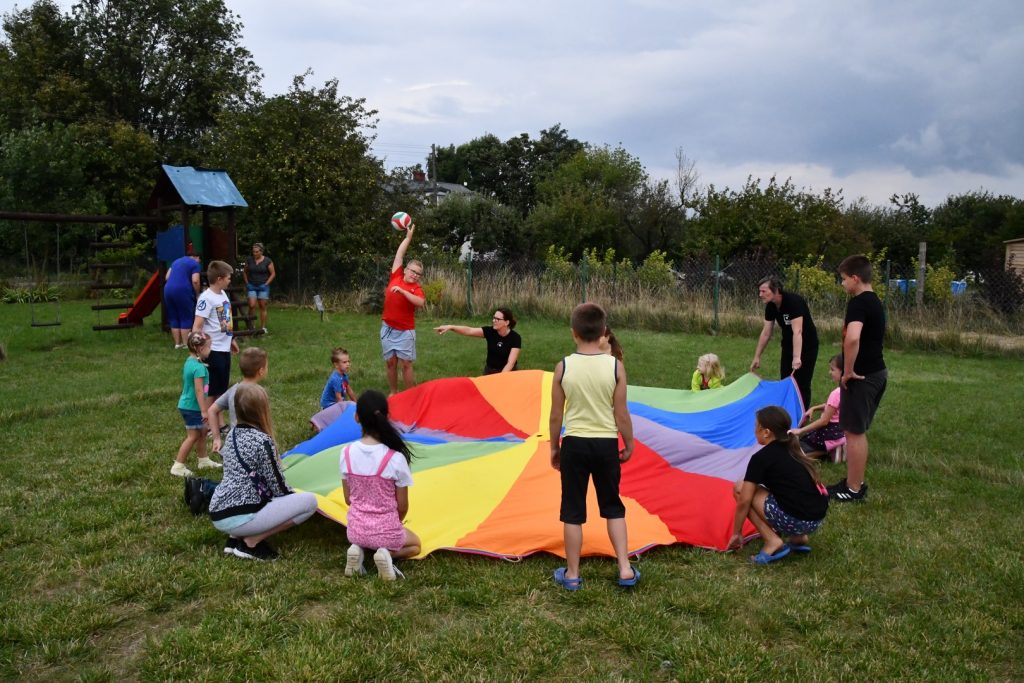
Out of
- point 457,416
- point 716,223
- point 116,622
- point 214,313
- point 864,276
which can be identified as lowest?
point 116,622

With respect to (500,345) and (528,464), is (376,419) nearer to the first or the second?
(528,464)

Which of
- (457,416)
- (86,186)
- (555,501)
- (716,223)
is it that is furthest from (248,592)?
(86,186)

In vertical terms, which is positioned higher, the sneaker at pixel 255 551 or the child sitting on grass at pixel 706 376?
the child sitting on grass at pixel 706 376

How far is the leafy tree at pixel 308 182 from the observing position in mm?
19391

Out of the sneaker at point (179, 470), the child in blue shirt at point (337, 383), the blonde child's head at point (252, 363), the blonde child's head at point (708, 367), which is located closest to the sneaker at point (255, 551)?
the blonde child's head at point (252, 363)

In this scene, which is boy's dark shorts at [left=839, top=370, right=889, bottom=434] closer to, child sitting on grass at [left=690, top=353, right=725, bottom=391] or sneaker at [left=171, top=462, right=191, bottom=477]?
child sitting on grass at [left=690, top=353, right=725, bottom=391]

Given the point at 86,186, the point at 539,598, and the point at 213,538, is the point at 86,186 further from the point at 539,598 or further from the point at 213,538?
the point at 539,598

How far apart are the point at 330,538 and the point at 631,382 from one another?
5921 mm

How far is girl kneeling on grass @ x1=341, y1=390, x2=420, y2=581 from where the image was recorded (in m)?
3.96

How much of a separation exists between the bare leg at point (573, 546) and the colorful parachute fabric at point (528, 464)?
1.02 ft

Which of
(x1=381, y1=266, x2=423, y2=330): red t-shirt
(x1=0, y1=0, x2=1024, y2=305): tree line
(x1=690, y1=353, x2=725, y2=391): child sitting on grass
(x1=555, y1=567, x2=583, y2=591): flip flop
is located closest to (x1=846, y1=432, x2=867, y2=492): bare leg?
(x1=555, y1=567, x2=583, y2=591): flip flop

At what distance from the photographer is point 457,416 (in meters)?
6.55

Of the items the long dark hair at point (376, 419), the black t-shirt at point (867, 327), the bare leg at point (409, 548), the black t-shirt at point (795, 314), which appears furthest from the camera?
the black t-shirt at point (795, 314)

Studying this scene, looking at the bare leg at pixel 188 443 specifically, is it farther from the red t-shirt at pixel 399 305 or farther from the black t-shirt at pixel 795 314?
the black t-shirt at pixel 795 314
